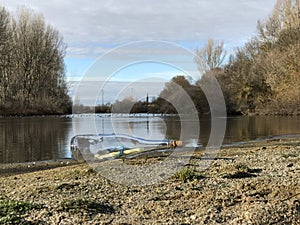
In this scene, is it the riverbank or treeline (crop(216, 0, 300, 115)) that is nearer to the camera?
the riverbank

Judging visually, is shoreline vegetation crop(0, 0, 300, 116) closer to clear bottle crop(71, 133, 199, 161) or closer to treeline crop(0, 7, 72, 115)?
treeline crop(0, 7, 72, 115)

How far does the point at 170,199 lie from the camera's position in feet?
19.1

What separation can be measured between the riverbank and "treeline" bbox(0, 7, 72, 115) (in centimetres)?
4343

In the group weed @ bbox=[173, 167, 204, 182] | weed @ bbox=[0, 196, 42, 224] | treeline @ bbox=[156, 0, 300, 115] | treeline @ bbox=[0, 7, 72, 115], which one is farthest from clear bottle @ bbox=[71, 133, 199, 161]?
treeline @ bbox=[0, 7, 72, 115]

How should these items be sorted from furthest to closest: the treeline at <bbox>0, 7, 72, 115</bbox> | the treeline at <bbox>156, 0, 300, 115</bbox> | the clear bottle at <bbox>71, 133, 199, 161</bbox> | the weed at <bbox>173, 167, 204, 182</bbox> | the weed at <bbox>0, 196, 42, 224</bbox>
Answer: the treeline at <bbox>0, 7, 72, 115</bbox> < the treeline at <bbox>156, 0, 300, 115</bbox> < the clear bottle at <bbox>71, 133, 199, 161</bbox> < the weed at <bbox>173, 167, 204, 182</bbox> < the weed at <bbox>0, 196, 42, 224</bbox>

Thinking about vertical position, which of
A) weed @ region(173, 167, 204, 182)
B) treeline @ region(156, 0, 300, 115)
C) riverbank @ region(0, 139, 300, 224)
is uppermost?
treeline @ region(156, 0, 300, 115)

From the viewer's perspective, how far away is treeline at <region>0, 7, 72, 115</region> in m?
48.8

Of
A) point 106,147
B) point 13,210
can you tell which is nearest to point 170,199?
point 13,210

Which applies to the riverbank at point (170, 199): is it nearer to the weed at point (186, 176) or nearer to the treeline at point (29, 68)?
the weed at point (186, 176)

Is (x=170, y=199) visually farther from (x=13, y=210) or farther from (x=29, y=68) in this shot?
(x=29, y=68)

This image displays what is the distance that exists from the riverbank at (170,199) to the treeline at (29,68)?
43.4 meters

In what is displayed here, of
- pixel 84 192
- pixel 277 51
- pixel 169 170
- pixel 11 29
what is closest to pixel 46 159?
pixel 169 170

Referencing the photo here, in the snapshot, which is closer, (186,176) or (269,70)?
(186,176)

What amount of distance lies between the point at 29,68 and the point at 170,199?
49911 mm
